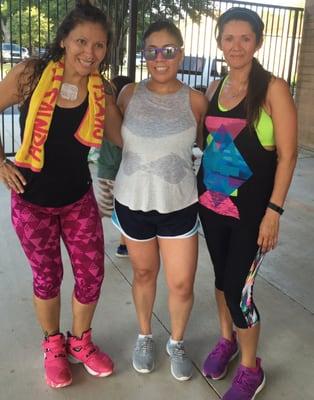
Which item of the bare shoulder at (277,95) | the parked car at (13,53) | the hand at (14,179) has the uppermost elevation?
the bare shoulder at (277,95)

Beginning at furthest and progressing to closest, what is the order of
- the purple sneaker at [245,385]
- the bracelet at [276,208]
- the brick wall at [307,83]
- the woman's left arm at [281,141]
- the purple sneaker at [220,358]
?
the brick wall at [307,83], the purple sneaker at [220,358], the purple sneaker at [245,385], the bracelet at [276,208], the woman's left arm at [281,141]

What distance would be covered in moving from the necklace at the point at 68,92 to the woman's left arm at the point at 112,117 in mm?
179

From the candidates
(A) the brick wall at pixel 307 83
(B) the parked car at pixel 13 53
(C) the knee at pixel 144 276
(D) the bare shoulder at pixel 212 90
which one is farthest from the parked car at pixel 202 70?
(C) the knee at pixel 144 276

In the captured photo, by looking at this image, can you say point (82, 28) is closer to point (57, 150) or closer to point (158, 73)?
point (158, 73)

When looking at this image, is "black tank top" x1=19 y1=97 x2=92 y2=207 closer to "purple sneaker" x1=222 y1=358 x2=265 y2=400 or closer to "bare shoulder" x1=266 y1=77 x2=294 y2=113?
"bare shoulder" x1=266 y1=77 x2=294 y2=113

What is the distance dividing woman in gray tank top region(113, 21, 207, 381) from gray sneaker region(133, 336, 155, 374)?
42 centimetres

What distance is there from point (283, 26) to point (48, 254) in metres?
8.53

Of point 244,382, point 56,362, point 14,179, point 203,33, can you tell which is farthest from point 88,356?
point 203,33

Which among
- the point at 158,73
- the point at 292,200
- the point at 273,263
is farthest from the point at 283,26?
the point at 158,73

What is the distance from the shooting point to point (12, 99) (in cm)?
211

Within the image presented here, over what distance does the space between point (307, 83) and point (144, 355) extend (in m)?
6.99

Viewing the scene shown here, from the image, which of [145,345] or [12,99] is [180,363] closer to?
[145,345]

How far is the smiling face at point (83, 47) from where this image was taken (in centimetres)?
204

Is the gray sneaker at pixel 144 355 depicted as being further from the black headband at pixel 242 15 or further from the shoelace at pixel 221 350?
the black headband at pixel 242 15
